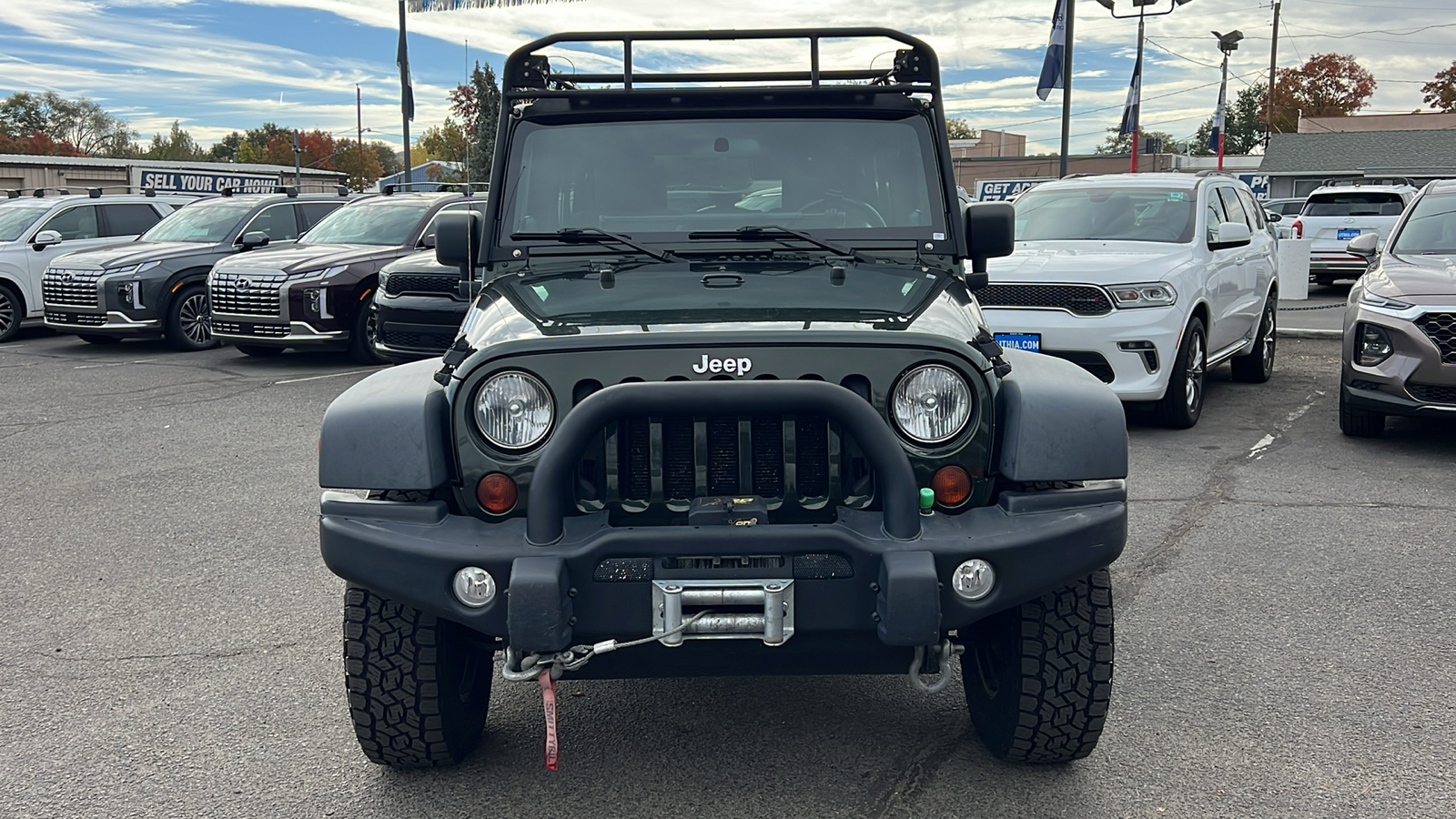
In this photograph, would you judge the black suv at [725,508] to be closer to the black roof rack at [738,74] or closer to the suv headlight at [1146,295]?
the black roof rack at [738,74]

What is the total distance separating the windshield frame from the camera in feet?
13.2

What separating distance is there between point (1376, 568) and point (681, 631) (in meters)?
3.79

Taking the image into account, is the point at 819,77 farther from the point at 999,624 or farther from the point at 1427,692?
the point at 1427,692

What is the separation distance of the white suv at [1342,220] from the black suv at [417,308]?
1450 centimetres

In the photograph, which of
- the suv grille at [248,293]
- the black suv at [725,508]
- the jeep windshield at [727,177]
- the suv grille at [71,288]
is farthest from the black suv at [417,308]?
the black suv at [725,508]

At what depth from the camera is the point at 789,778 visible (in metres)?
3.39

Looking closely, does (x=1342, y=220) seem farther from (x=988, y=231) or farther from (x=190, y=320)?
(x=988, y=231)

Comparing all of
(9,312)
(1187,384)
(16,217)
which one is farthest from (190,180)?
(1187,384)

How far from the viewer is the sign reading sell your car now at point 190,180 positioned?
37188 mm

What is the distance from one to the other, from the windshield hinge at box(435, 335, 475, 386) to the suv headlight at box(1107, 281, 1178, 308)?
573 centimetres

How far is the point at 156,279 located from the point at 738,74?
36.9 ft

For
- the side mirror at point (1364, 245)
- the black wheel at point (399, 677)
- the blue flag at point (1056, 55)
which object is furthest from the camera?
the blue flag at point (1056, 55)

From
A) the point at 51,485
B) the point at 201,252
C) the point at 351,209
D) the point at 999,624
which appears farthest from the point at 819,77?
the point at 201,252

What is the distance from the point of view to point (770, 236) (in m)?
3.97
